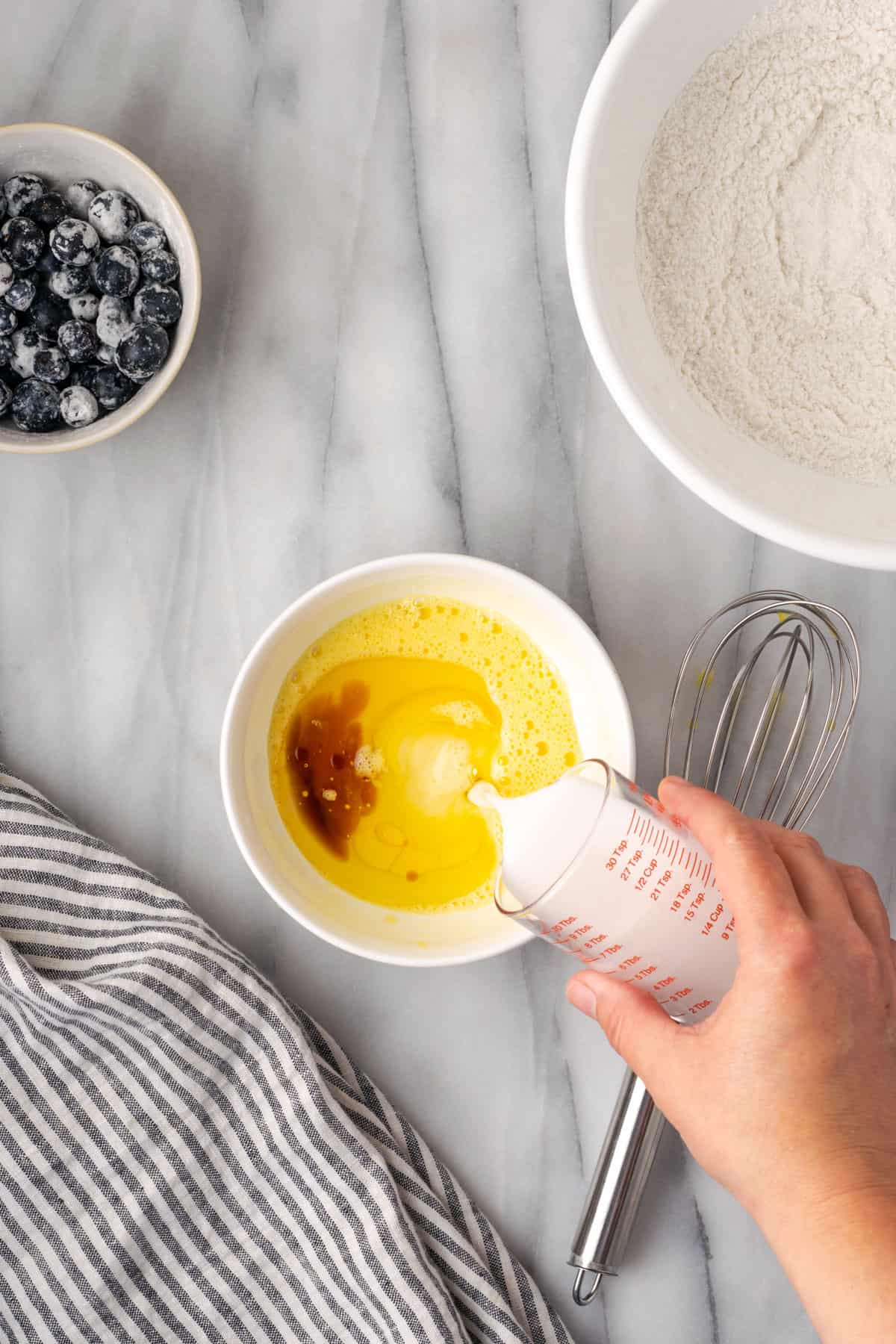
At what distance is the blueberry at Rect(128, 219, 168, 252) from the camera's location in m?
0.74

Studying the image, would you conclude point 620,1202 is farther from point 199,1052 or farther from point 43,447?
point 43,447

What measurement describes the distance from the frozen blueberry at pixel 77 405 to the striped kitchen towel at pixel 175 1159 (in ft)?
0.90

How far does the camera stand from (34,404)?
0.74 metres

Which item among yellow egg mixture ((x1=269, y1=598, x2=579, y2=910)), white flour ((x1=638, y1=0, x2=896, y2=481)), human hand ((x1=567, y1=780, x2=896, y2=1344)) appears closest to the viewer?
human hand ((x1=567, y1=780, x2=896, y2=1344))

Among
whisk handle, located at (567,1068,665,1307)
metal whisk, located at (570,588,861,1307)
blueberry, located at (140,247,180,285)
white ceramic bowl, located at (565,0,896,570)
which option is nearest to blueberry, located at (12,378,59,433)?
blueberry, located at (140,247,180,285)

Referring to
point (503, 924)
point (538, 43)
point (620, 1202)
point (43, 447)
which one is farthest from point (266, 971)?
point (538, 43)

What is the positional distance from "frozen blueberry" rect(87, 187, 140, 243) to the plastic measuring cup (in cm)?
47

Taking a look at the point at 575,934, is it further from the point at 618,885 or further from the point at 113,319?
the point at 113,319

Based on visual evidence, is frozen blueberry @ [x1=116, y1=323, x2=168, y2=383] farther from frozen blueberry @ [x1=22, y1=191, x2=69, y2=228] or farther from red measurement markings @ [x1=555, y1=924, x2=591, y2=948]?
red measurement markings @ [x1=555, y1=924, x2=591, y2=948]

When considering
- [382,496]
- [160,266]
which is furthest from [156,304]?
[382,496]

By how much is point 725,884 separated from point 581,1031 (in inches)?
12.0

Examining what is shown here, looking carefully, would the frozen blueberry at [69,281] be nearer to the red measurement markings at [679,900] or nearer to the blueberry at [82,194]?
the blueberry at [82,194]

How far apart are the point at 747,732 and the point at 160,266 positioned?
53 centimetres

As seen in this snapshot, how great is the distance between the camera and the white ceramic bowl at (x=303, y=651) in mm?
721
